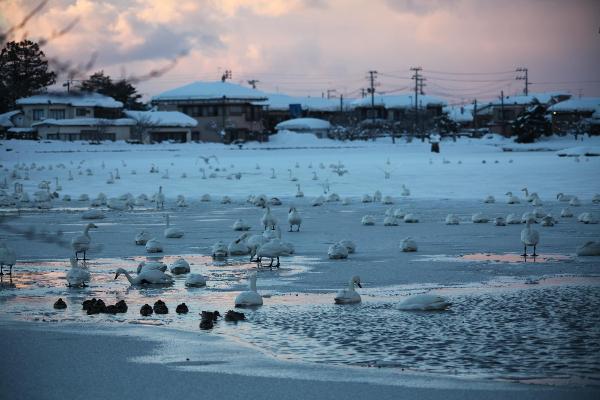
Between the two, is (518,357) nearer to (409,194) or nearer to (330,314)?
(330,314)

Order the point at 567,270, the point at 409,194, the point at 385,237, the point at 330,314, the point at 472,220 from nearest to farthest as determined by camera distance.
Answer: the point at 330,314 < the point at 567,270 < the point at 385,237 < the point at 472,220 < the point at 409,194

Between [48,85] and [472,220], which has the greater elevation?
[48,85]

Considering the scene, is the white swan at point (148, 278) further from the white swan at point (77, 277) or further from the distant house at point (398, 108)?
the distant house at point (398, 108)

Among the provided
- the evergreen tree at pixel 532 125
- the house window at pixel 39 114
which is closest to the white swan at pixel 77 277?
the evergreen tree at pixel 532 125

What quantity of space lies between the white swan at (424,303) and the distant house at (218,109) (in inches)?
3182

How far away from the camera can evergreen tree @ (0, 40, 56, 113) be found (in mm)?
4895

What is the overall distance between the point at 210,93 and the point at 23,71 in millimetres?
92176

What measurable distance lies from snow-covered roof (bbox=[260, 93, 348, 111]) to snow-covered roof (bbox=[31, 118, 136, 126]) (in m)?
39.7

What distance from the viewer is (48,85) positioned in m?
5.21

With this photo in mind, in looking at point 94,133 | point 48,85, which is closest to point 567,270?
point 48,85

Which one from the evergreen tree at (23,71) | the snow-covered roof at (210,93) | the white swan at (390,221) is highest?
the snow-covered roof at (210,93)

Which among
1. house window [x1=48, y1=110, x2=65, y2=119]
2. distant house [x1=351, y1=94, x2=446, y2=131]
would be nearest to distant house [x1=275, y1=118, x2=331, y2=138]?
distant house [x1=351, y1=94, x2=446, y2=131]

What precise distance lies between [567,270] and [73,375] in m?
9.37

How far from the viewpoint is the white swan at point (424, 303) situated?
1224 centimetres
